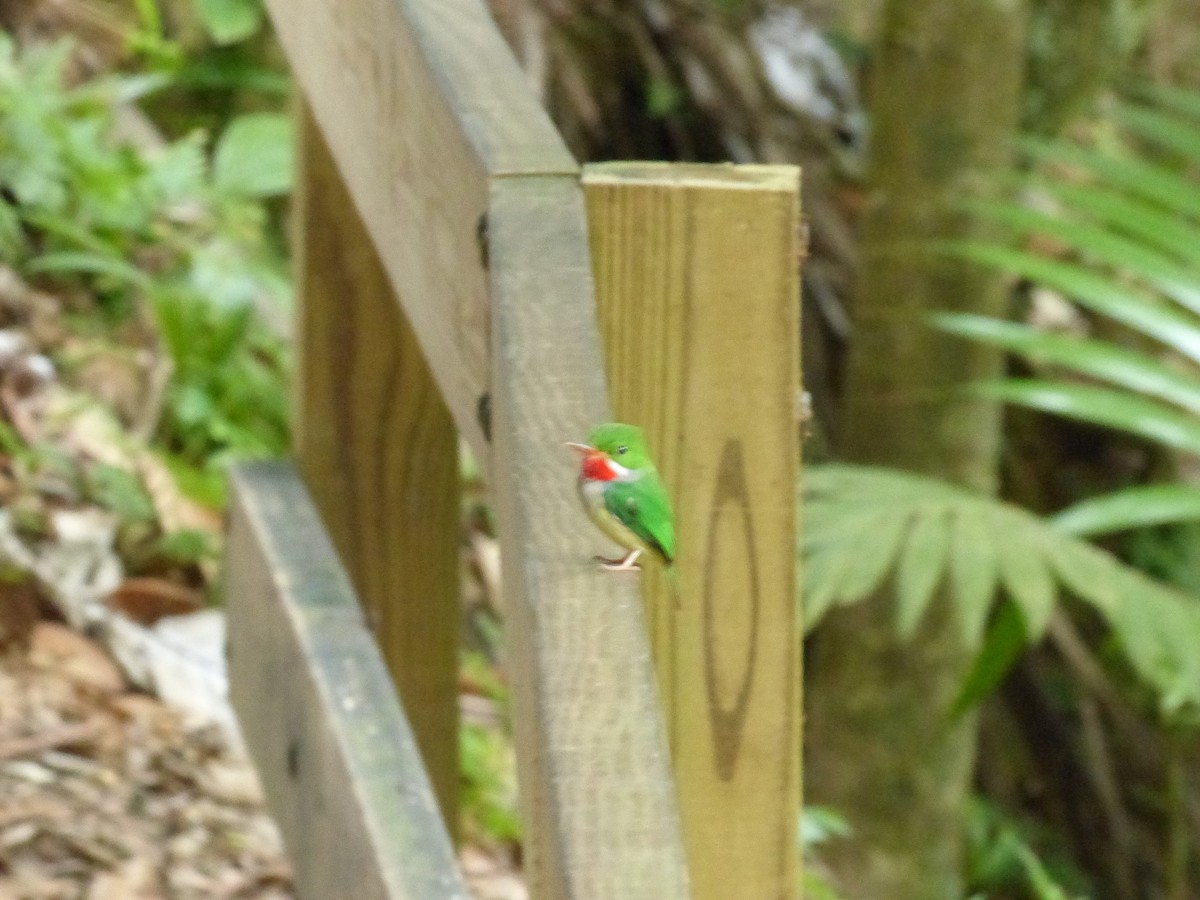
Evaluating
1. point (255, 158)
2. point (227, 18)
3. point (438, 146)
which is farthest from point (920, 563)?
point (227, 18)

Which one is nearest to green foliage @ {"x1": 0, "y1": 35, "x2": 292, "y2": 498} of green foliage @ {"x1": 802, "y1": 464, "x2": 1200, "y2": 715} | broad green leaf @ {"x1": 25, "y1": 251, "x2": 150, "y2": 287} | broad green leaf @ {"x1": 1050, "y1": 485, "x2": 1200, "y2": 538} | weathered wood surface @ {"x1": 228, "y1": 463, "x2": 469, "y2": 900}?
broad green leaf @ {"x1": 25, "y1": 251, "x2": 150, "y2": 287}

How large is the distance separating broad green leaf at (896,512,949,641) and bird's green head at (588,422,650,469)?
160 cm

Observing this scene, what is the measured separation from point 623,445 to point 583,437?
56mm

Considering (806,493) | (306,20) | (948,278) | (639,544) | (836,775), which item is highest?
(306,20)

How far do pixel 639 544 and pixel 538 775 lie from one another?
15 cm

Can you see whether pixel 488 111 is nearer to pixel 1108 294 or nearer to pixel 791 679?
pixel 791 679

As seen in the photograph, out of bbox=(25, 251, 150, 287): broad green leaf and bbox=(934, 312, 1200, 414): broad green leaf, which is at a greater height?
bbox=(25, 251, 150, 287): broad green leaf

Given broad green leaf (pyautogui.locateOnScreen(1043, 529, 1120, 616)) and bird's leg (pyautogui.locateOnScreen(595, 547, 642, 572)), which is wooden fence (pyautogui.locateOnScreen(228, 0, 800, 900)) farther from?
broad green leaf (pyautogui.locateOnScreen(1043, 529, 1120, 616))

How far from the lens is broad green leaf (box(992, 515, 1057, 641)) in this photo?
8.35 feet

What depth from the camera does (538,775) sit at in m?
1.02

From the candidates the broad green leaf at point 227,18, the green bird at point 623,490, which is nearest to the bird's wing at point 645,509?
the green bird at point 623,490

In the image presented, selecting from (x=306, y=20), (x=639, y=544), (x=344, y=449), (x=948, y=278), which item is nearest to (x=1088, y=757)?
(x=948, y=278)

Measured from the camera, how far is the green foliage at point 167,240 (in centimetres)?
327

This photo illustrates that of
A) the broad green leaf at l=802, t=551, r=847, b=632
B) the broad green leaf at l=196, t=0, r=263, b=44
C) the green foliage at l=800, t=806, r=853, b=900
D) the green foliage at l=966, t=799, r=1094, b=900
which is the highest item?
the broad green leaf at l=196, t=0, r=263, b=44
